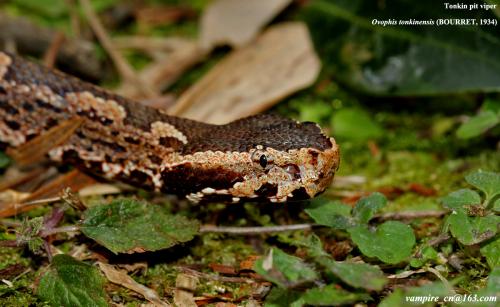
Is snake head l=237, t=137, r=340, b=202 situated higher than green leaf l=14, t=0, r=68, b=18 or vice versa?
green leaf l=14, t=0, r=68, b=18

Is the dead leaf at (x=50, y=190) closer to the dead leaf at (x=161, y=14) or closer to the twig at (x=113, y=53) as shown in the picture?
the twig at (x=113, y=53)

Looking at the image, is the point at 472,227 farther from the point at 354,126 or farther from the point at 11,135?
the point at 11,135

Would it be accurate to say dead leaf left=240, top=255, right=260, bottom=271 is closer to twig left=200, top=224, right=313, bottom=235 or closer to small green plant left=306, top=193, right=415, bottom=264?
twig left=200, top=224, right=313, bottom=235

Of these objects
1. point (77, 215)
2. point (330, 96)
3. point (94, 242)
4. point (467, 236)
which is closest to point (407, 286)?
point (467, 236)

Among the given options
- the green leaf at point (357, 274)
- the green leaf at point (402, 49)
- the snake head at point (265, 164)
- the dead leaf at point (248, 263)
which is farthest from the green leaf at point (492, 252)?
the green leaf at point (402, 49)

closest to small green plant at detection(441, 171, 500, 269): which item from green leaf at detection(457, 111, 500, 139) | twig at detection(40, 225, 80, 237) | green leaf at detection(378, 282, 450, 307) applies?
green leaf at detection(378, 282, 450, 307)
